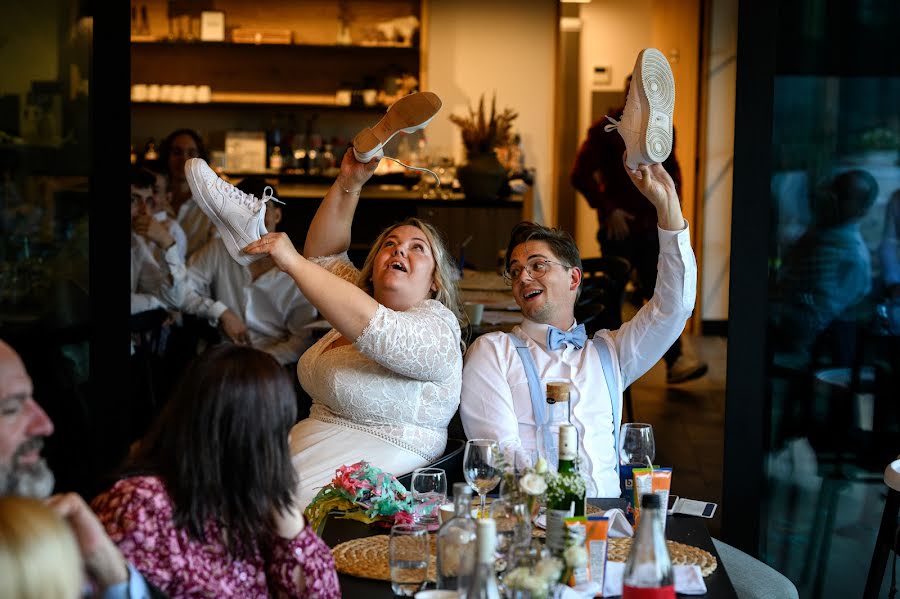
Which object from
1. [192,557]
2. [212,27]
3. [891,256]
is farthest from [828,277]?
[212,27]

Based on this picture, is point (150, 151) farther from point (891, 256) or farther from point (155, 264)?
point (891, 256)

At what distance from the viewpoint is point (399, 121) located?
3111 millimetres

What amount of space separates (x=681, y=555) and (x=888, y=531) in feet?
3.56

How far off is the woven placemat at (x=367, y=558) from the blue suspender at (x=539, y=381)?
73 centimetres

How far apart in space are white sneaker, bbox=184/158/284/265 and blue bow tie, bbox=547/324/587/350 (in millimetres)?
767

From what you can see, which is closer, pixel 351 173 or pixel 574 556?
pixel 574 556

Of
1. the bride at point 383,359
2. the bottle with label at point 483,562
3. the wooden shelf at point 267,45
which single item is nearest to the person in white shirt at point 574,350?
the bride at point 383,359

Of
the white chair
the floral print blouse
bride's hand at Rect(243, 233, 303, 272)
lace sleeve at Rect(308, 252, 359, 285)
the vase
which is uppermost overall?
the vase

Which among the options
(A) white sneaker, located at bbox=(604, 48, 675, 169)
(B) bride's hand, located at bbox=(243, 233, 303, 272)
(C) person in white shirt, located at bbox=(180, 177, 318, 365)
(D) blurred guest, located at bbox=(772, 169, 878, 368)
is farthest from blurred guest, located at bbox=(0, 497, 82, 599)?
(C) person in white shirt, located at bbox=(180, 177, 318, 365)

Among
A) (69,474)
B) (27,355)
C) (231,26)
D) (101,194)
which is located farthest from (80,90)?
(231,26)

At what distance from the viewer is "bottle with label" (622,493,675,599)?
163 centimetres

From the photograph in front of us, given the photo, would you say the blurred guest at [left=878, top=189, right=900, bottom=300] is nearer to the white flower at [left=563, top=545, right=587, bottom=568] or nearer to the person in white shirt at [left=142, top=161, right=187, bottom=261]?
the white flower at [left=563, top=545, right=587, bottom=568]

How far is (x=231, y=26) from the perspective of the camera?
30.1 feet

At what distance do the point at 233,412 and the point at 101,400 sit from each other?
85.3 inches
